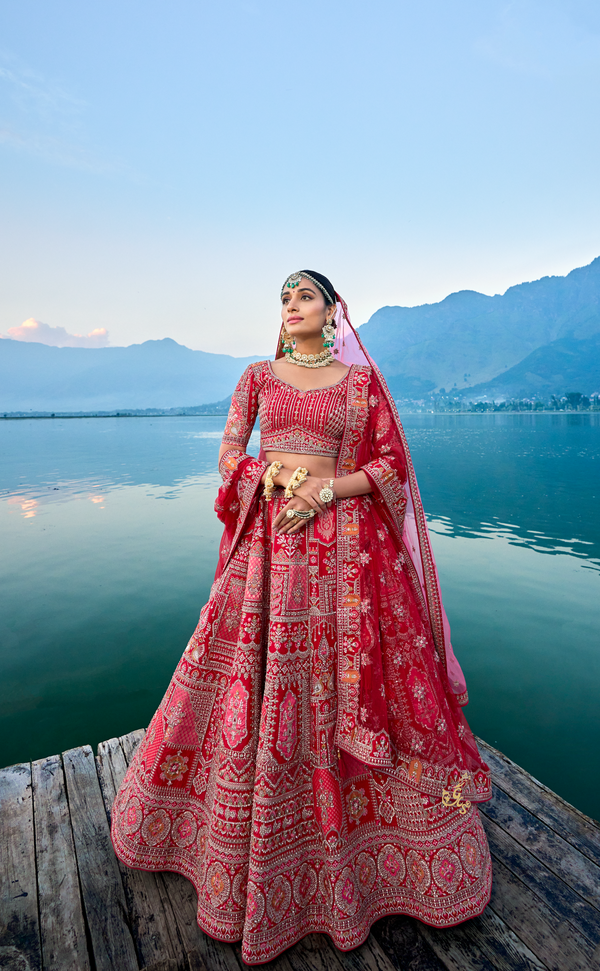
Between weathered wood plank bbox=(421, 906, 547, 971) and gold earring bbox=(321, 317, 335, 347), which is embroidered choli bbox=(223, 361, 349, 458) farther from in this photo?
weathered wood plank bbox=(421, 906, 547, 971)

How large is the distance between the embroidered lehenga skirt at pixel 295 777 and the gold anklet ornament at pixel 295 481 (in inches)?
5.4

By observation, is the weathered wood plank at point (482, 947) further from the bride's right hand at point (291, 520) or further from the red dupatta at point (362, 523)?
the bride's right hand at point (291, 520)

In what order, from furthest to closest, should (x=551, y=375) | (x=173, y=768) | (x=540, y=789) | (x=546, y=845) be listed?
(x=551, y=375)
(x=540, y=789)
(x=546, y=845)
(x=173, y=768)

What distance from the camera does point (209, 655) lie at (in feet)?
7.41

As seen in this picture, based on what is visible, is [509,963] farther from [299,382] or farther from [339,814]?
[299,382]

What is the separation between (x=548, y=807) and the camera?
Answer: 2760mm

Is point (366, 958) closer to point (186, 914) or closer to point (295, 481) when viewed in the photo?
point (186, 914)

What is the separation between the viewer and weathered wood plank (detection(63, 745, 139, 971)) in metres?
1.98

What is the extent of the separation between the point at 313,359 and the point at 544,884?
8.53 feet

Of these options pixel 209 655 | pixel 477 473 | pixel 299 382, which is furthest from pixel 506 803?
pixel 477 473

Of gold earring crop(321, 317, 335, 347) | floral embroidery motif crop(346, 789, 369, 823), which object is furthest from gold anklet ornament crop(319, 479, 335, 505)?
floral embroidery motif crop(346, 789, 369, 823)

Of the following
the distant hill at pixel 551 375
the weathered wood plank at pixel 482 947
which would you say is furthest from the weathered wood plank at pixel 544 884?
the distant hill at pixel 551 375

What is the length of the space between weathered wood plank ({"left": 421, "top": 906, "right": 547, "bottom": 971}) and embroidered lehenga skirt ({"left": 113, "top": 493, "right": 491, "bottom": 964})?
2.4 inches

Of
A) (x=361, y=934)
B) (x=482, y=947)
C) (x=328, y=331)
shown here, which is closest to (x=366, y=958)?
(x=361, y=934)
